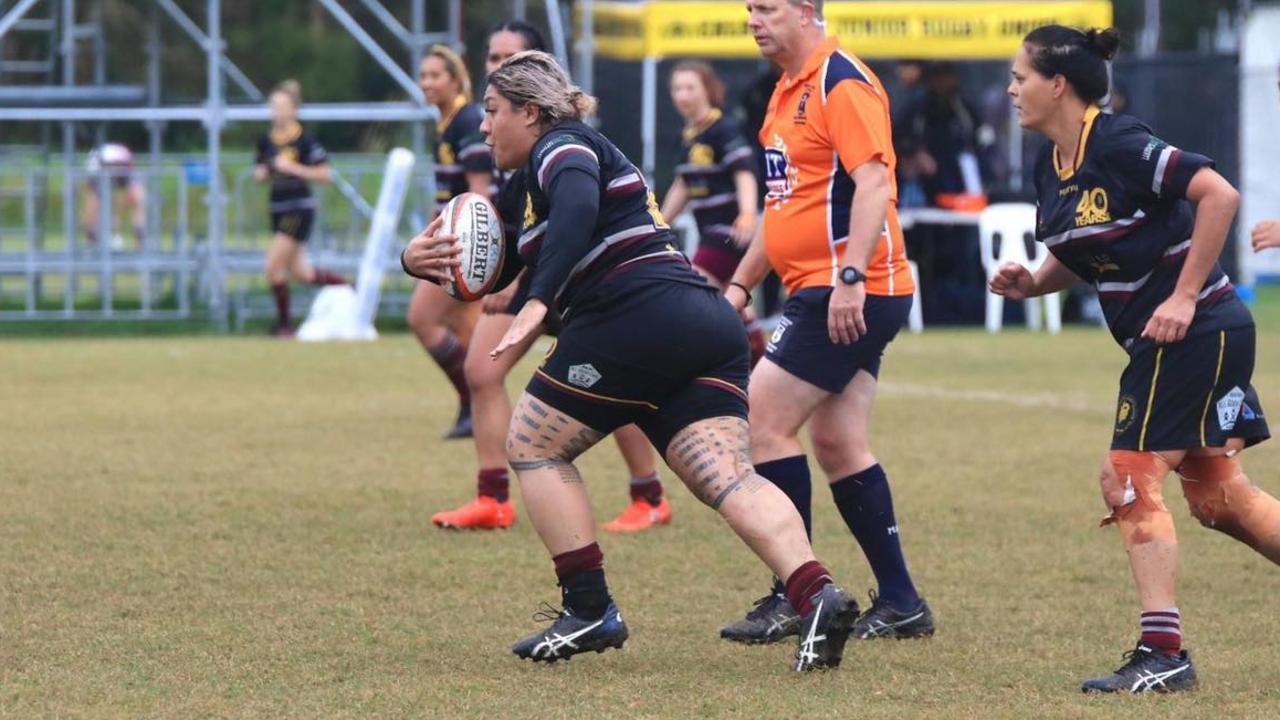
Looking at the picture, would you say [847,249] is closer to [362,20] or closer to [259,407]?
[259,407]

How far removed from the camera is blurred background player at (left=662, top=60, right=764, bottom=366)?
11039 mm

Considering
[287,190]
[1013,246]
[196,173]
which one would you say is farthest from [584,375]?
[196,173]

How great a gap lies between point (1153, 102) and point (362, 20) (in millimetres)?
23576

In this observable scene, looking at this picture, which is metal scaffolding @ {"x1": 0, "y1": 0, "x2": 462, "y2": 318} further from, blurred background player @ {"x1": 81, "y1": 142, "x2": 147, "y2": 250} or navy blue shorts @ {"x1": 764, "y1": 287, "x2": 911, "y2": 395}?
navy blue shorts @ {"x1": 764, "y1": 287, "x2": 911, "y2": 395}

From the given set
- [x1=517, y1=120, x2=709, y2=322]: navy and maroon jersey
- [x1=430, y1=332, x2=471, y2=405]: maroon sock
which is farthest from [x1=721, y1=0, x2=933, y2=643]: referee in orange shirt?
[x1=430, y1=332, x2=471, y2=405]: maroon sock

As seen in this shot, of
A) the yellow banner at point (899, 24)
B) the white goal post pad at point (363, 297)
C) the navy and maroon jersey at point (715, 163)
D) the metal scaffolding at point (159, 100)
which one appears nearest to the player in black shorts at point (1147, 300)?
the navy and maroon jersey at point (715, 163)

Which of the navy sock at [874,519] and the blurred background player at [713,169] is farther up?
the blurred background player at [713,169]

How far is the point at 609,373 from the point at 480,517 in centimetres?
276

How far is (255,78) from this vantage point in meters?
48.6

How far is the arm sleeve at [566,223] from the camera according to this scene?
17.6ft

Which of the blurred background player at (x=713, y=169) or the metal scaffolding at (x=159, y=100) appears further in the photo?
the metal scaffolding at (x=159, y=100)

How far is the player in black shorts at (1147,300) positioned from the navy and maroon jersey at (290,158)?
1333cm

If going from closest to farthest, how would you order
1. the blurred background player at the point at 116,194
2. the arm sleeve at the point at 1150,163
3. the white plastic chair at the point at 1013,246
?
the arm sleeve at the point at 1150,163
the white plastic chair at the point at 1013,246
the blurred background player at the point at 116,194

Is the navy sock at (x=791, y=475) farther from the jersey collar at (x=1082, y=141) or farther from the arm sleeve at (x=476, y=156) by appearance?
the arm sleeve at (x=476, y=156)
